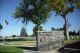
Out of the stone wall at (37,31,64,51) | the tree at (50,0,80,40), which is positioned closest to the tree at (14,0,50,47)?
the tree at (50,0,80,40)

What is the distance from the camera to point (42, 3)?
3112 centimetres

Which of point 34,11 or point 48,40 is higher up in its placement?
point 34,11

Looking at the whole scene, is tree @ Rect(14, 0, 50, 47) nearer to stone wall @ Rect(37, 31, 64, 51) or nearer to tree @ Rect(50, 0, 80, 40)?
tree @ Rect(50, 0, 80, 40)

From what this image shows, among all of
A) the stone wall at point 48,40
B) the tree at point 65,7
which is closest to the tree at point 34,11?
the tree at point 65,7

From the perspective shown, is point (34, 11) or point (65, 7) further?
point (34, 11)

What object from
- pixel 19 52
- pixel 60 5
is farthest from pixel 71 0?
pixel 19 52

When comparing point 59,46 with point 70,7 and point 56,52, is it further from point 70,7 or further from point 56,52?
point 70,7

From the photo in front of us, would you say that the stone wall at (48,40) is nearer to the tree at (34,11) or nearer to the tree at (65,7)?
the tree at (65,7)

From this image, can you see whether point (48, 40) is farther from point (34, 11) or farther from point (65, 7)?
point (34, 11)

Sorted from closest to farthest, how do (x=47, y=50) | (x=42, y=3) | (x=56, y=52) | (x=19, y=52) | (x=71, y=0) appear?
1. (x=19, y=52)
2. (x=56, y=52)
3. (x=47, y=50)
4. (x=71, y=0)
5. (x=42, y=3)

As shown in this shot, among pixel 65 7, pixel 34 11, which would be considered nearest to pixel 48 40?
pixel 65 7

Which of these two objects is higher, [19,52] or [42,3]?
[42,3]

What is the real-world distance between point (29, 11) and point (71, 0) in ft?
25.7

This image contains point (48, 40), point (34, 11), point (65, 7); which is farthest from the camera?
point (34, 11)
